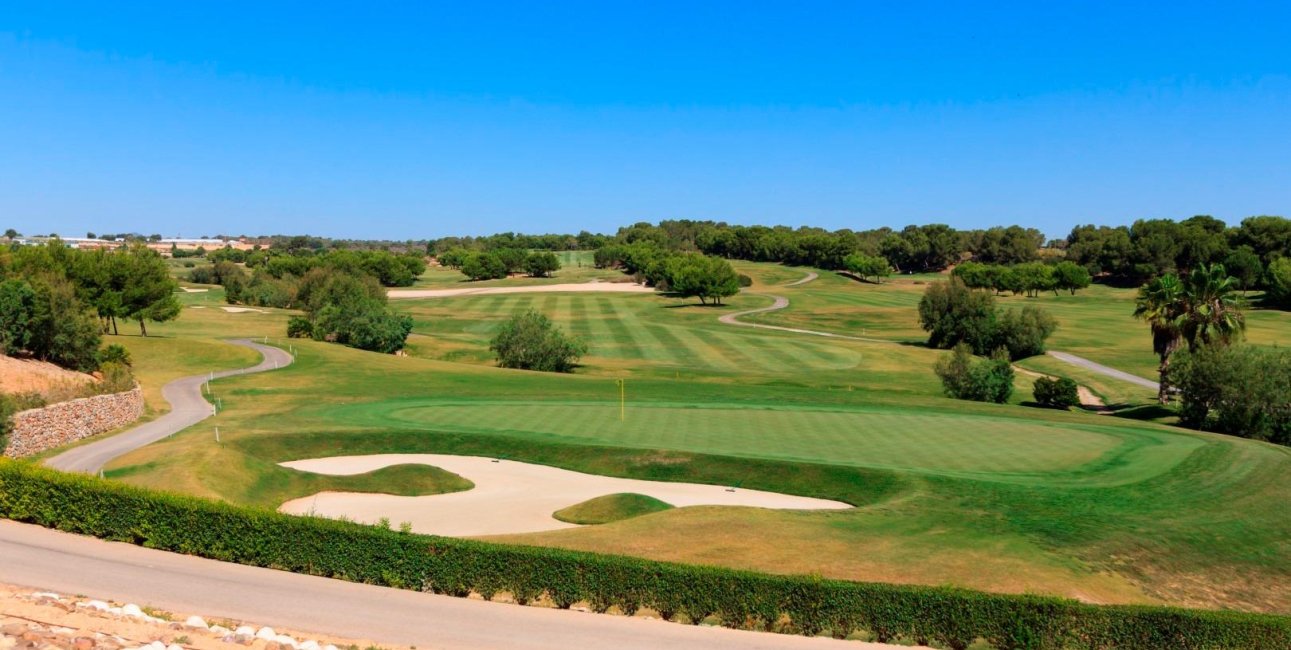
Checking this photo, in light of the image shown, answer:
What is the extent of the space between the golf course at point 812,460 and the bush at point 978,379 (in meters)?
5.45

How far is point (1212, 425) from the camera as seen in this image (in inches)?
2126

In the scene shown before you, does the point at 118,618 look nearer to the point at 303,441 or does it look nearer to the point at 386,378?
the point at 303,441

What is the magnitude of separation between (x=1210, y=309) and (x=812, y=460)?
41190mm

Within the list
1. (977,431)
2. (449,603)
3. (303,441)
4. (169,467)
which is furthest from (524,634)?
(977,431)

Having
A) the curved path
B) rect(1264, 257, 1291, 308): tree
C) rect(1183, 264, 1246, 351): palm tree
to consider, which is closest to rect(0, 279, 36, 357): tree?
the curved path

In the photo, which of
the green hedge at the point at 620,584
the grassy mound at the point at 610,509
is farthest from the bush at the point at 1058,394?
the green hedge at the point at 620,584

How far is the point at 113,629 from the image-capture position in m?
16.2

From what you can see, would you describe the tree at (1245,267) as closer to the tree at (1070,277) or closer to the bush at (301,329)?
the tree at (1070,277)

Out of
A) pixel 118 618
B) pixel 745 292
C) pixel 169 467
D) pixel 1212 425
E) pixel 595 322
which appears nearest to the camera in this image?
pixel 118 618

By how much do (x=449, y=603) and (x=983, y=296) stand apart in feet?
280

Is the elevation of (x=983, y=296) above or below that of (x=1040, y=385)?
above

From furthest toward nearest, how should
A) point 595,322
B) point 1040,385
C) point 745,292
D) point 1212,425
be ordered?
point 745,292 < point 595,322 < point 1040,385 < point 1212,425

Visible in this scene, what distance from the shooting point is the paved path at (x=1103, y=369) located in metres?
76.1

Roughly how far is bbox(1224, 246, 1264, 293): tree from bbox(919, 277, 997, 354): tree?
77.8 metres
